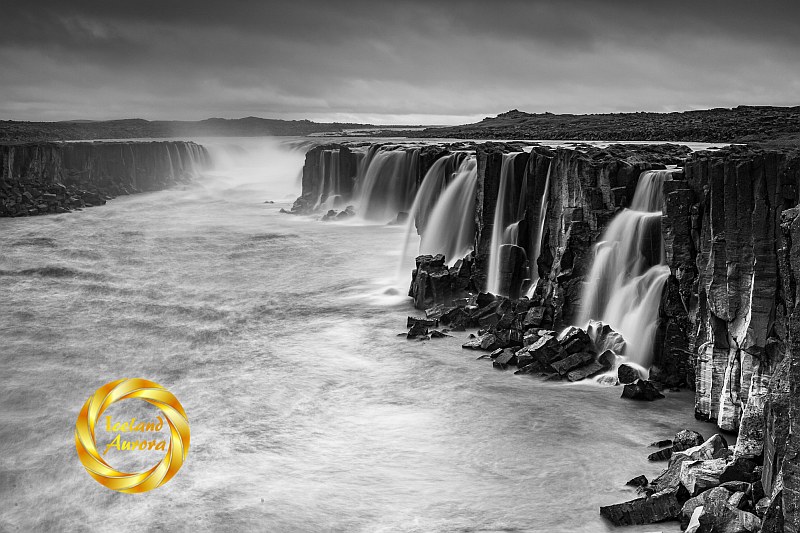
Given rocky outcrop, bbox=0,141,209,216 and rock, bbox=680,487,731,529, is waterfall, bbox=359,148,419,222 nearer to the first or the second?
rocky outcrop, bbox=0,141,209,216

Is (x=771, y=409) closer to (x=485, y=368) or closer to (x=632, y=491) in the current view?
(x=632, y=491)

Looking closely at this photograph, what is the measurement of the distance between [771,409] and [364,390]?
411 inches

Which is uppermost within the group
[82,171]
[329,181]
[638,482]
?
[329,181]

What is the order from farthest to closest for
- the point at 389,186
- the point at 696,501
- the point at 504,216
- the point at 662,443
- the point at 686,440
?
the point at 389,186 < the point at 504,216 < the point at 662,443 < the point at 686,440 < the point at 696,501

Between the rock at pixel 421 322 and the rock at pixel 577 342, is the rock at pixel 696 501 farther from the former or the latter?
the rock at pixel 421 322

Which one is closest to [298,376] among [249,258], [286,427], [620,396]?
[286,427]

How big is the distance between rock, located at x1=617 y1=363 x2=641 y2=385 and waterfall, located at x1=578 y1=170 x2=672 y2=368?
0.82 metres

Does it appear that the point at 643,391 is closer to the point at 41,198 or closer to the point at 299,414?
the point at 299,414

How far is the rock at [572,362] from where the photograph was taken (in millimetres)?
20984

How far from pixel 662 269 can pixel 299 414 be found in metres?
9.88

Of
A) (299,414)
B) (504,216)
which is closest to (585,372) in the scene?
(299,414)

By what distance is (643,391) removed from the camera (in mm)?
18906

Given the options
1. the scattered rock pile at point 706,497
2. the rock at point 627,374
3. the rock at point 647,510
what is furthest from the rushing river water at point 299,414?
the rock at point 627,374

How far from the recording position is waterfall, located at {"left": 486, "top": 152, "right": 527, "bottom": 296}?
2892 cm
